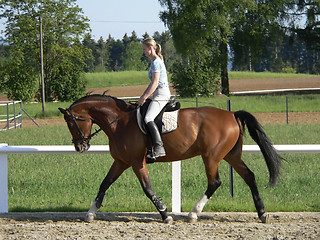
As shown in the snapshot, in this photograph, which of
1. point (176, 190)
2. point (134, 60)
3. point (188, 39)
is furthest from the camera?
point (134, 60)

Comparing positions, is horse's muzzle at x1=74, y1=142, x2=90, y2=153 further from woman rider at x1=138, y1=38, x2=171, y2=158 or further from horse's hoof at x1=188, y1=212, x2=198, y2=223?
horse's hoof at x1=188, y1=212, x2=198, y2=223

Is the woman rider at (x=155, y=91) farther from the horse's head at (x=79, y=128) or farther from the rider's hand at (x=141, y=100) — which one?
the horse's head at (x=79, y=128)

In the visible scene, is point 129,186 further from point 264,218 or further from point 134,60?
point 134,60

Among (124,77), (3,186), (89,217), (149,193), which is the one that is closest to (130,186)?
(3,186)

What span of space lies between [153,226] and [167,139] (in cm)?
108

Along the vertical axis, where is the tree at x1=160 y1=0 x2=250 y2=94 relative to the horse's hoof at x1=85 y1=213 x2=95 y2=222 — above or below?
above

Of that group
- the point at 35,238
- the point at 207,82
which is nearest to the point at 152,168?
the point at 35,238

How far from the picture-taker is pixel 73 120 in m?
7.10

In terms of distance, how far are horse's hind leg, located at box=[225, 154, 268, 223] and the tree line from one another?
35.7m

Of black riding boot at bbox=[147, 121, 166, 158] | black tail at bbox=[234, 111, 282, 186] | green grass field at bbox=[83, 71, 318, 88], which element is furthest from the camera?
green grass field at bbox=[83, 71, 318, 88]

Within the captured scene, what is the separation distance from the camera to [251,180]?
726 cm

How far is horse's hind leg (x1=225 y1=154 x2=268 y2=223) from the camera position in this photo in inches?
278

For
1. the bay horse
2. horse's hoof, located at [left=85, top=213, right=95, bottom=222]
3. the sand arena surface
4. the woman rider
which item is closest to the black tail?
the bay horse

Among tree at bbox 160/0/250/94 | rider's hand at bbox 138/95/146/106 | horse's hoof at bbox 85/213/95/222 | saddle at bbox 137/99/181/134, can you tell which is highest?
tree at bbox 160/0/250/94
